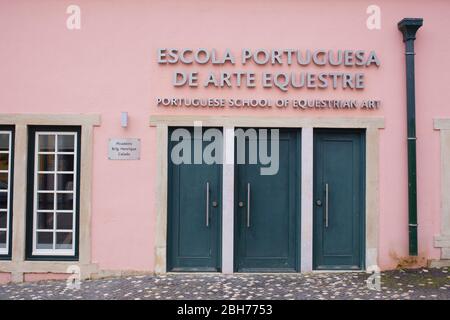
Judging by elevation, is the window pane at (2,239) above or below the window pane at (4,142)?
below

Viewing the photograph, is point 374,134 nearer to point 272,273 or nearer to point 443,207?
point 443,207

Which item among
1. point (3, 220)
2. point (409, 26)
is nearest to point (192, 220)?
point (3, 220)

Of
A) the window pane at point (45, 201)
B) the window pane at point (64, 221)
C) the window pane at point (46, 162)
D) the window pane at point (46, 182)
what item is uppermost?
the window pane at point (46, 162)

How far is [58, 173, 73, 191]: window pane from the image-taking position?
23.9 ft

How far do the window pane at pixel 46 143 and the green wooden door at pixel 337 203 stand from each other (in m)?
3.92

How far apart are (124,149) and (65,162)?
3.07 feet

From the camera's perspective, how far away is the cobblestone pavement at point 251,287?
20.4 ft

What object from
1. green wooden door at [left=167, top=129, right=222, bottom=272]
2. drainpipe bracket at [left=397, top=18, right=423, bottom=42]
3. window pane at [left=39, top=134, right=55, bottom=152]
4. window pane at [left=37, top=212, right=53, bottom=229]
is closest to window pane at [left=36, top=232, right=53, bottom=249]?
window pane at [left=37, top=212, right=53, bottom=229]

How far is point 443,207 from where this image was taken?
7258mm

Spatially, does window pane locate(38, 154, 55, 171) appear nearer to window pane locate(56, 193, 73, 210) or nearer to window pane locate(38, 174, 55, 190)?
window pane locate(38, 174, 55, 190)

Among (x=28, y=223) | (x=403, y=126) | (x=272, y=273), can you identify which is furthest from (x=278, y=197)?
(x=28, y=223)

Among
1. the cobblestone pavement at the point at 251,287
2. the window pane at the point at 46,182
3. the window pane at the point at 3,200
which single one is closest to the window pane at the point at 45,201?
the window pane at the point at 46,182

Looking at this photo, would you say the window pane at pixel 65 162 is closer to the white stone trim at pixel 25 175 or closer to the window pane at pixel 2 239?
the white stone trim at pixel 25 175

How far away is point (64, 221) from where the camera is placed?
7281 millimetres
